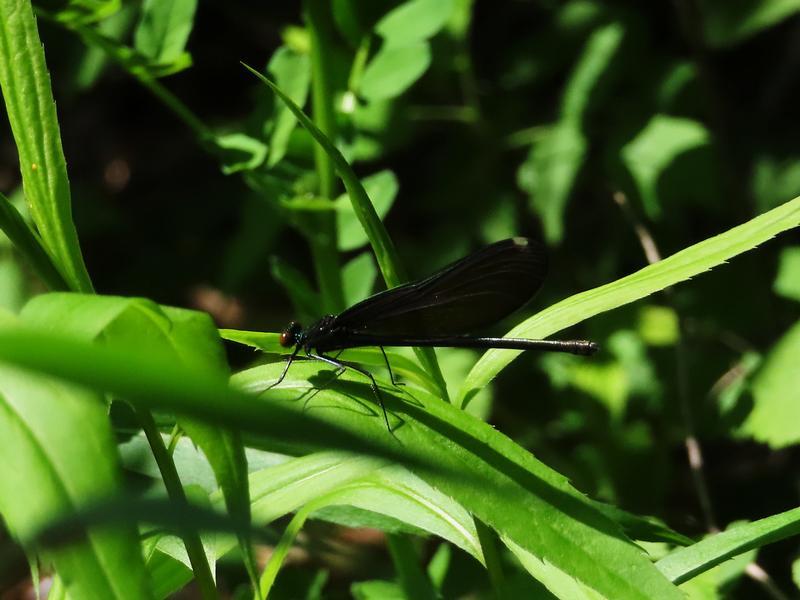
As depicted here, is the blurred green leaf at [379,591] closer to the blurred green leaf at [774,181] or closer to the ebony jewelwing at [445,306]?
the ebony jewelwing at [445,306]

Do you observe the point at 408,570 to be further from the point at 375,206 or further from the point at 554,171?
the point at 554,171

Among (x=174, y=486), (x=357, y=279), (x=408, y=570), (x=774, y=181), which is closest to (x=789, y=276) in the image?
(x=774, y=181)

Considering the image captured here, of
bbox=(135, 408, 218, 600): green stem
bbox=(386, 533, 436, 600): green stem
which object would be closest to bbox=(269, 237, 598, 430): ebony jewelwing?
bbox=(386, 533, 436, 600): green stem

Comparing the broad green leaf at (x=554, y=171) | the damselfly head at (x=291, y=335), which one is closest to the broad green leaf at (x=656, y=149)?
the broad green leaf at (x=554, y=171)

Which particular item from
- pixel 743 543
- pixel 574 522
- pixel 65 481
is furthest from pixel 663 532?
pixel 65 481

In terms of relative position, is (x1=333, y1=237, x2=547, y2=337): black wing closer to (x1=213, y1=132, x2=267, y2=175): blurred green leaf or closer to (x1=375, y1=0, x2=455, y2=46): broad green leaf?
(x1=213, y1=132, x2=267, y2=175): blurred green leaf

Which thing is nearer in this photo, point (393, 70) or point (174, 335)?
point (174, 335)
